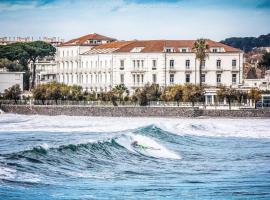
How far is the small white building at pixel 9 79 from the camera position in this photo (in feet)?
416

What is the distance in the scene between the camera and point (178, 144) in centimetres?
5262

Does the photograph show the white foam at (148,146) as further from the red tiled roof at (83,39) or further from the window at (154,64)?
the red tiled roof at (83,39)

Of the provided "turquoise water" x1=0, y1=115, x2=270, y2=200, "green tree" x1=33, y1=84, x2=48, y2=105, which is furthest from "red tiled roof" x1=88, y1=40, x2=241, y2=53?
"turquoise water" x1=0, y1=115, x2=270, y2=200

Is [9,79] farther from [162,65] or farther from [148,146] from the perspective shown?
[148,146]

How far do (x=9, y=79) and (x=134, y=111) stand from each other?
37532 millimetres

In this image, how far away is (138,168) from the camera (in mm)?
37344

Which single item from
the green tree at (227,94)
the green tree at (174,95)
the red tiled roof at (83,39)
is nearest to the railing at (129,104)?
the green tree at (174,95)

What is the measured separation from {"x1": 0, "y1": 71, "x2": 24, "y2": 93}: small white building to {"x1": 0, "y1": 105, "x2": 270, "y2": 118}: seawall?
22063mm

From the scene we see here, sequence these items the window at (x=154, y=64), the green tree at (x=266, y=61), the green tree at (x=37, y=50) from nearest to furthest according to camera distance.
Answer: the window at (x=154, y=64) < the green tree at (x=37, y=50) < the green tree at (x=266, y=61)

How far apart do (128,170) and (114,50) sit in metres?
78.8

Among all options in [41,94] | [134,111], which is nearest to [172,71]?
[41,94]

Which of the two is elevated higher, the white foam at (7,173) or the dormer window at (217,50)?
the dormer window at (217,50)

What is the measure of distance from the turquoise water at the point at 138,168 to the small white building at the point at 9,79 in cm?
6852

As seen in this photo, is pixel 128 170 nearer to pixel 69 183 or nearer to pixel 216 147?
pixel 69 183
